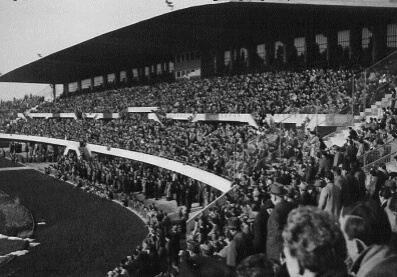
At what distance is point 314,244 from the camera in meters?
2.32

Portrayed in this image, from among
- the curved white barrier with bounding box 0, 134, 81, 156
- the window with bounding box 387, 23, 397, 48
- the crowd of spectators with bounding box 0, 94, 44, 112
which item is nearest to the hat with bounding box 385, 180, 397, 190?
the window with bounding box 387, 23, 397, 48

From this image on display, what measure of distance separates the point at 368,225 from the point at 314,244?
1.76ft

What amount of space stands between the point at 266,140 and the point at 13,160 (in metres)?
34.7

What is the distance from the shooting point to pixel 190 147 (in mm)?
19922

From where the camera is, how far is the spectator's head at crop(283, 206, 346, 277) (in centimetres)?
231

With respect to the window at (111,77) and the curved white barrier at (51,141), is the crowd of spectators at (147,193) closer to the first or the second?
the curved white barrier at (51,141)

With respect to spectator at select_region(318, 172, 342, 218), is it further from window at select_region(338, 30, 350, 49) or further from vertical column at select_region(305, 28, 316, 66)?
vertical column at select_region(305, 28, 316, 66)

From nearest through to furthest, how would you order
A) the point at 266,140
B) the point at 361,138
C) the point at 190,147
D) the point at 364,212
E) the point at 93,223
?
the point at 364,212 < the point at 361,138 < the point at 266,140 < the point at 93,223 < the point at 190,147

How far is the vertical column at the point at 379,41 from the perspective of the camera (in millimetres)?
21953

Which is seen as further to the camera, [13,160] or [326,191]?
[13,160]

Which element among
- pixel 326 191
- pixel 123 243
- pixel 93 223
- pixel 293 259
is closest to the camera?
pixel 293 259

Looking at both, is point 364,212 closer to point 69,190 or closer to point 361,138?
point 361,138

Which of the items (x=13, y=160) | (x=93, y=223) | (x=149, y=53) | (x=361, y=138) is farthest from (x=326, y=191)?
(x=13, y=160)

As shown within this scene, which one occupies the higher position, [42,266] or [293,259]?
[293,259]
